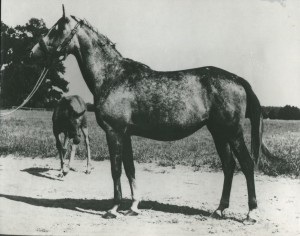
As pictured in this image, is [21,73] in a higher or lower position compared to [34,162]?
higher

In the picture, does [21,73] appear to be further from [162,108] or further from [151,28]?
[162,108]

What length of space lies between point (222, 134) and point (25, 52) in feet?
12.2

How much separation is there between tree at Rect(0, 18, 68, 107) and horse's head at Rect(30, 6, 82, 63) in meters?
0.88

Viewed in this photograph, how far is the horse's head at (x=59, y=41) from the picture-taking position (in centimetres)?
558

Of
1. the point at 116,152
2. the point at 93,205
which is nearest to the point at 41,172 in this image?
the point at 93,205

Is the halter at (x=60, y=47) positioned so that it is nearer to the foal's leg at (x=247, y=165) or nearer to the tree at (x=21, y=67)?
the tree at (x=21, y=67)

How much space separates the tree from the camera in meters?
6.72

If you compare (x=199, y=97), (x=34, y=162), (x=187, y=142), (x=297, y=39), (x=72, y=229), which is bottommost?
(x=72, y=229)

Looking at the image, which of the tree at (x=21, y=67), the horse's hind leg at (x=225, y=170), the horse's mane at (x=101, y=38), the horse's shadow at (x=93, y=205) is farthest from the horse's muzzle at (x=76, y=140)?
the horse's hind leg at (x=225, y=170)

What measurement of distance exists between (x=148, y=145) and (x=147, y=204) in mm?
3101

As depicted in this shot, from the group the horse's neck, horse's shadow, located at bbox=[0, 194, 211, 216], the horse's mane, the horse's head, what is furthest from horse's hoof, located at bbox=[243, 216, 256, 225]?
the horse's head

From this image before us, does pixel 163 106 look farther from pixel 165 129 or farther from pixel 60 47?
pixel 60 47

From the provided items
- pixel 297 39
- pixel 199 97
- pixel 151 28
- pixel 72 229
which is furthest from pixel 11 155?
pixel 297 39

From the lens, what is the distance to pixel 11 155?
26.5ft
